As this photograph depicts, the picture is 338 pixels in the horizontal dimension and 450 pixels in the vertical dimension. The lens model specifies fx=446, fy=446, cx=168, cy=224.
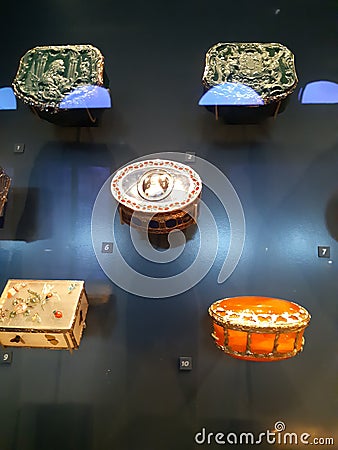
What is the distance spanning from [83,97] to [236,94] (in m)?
1.38

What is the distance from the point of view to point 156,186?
12.4ft

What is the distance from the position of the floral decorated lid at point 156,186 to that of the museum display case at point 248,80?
74 centimetres

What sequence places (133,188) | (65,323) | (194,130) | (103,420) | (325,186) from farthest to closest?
(194,130), (325,186), (133,188), (103,420), (65,323)

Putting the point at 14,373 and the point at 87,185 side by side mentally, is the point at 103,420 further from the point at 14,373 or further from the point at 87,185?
the point at 87,185

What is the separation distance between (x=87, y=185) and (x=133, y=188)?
A: 65 cm

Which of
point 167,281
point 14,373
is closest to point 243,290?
point 167,281

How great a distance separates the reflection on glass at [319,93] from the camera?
4434mm

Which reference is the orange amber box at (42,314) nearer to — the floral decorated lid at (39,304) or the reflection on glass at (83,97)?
the floral decorated lid at (39,304)

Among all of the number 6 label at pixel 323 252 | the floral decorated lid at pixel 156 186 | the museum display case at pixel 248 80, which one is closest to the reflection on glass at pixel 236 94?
the museum display case at pixel 248 80

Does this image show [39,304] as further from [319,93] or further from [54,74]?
[319,93]

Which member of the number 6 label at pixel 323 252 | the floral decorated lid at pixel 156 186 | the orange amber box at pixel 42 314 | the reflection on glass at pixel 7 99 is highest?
the reflection on glass at pixel 7 99

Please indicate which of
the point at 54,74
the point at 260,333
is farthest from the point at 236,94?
the point at 260,333

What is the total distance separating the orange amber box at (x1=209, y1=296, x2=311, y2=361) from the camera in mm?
2998

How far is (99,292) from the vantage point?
3838 mm
